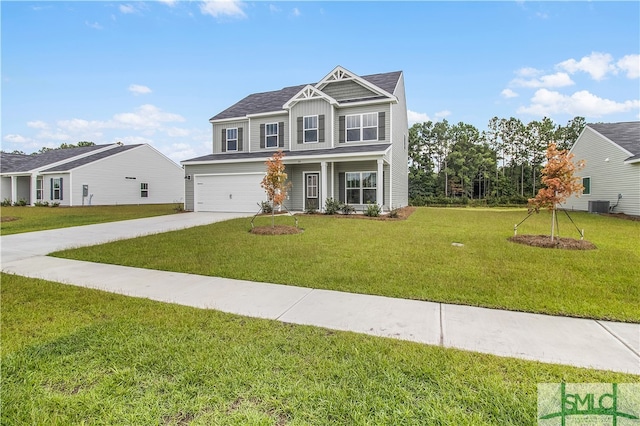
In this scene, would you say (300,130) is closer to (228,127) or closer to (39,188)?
(228,127)

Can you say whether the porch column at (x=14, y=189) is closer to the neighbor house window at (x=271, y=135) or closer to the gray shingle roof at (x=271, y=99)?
the gray shingle roof at (x=271, y=99)

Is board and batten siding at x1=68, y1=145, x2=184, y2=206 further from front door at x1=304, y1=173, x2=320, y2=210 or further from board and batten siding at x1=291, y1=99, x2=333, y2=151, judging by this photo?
front door at x1=304, y1=173, x2=320, y2=210

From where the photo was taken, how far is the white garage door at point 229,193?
57.8 feet

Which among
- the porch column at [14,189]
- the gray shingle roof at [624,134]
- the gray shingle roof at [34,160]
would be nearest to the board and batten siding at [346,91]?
the gray shingle roof at [624,134]

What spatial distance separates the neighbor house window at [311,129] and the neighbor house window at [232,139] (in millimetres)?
5476

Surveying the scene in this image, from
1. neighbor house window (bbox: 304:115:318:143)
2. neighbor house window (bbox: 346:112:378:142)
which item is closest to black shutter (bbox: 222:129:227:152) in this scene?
neighbor house window (bbox: 304:115:318:143)

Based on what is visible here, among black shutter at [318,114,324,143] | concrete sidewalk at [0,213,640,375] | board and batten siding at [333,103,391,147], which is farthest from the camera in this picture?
black shutter at [318,114,324,143]

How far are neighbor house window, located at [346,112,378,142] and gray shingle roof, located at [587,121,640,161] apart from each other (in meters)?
13.3

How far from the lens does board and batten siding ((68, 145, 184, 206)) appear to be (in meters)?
25.1

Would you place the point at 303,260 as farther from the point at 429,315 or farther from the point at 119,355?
the point at 119,355

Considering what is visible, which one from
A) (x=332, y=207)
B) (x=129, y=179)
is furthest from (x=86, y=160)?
(x=332, y=207)

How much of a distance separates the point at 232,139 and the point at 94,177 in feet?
46.5

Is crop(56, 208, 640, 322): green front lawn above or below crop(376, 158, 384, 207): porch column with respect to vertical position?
below

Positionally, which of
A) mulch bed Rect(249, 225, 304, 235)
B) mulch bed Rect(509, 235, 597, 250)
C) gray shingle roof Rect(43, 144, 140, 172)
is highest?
gray shingle roof Rect(43, 144, 140, 172)
